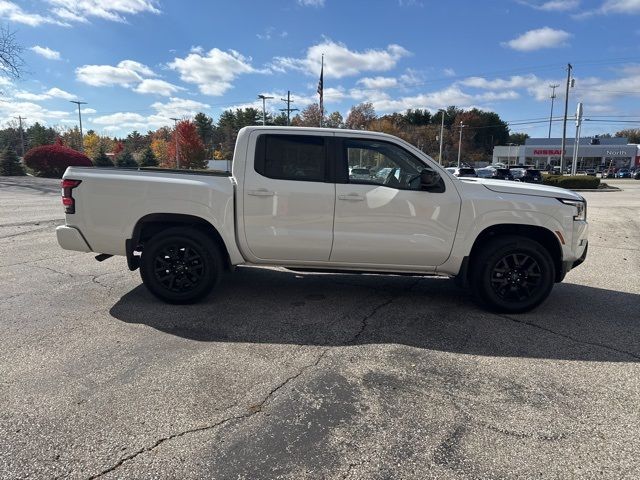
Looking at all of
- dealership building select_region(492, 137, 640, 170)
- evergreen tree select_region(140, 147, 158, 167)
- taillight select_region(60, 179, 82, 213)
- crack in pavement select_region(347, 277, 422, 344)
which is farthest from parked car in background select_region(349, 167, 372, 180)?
dealership building select_region(492, 137, 640, 170)

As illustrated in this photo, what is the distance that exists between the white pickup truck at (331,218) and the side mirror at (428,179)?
1 centimetres

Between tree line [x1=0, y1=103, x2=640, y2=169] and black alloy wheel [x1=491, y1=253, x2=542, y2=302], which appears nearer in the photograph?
black alloy wheel [x1=491, y1=253, x2=542, y2=302]

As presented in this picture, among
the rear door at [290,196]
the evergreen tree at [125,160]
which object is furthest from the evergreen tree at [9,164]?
the rear door at [290,196]

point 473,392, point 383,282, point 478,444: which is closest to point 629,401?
point 473,392

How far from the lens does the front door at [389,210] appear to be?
4672mm

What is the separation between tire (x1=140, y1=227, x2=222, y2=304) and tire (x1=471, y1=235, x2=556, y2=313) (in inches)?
116

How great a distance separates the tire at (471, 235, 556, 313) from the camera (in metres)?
4.76

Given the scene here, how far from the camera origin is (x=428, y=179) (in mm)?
4566

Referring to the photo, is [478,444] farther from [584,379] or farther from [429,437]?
[584,379]

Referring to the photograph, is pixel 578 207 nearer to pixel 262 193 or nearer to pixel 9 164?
pixel 262 193

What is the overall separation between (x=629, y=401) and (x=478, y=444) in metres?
1.38

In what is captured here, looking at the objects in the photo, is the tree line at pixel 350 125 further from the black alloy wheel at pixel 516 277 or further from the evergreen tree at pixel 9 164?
the black alloy wheel at pixel 516 277

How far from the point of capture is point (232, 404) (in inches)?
119

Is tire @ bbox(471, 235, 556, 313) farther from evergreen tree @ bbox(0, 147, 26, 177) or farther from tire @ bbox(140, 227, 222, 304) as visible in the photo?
evergreen tree @ bbox(0, 147, 26, 177)
